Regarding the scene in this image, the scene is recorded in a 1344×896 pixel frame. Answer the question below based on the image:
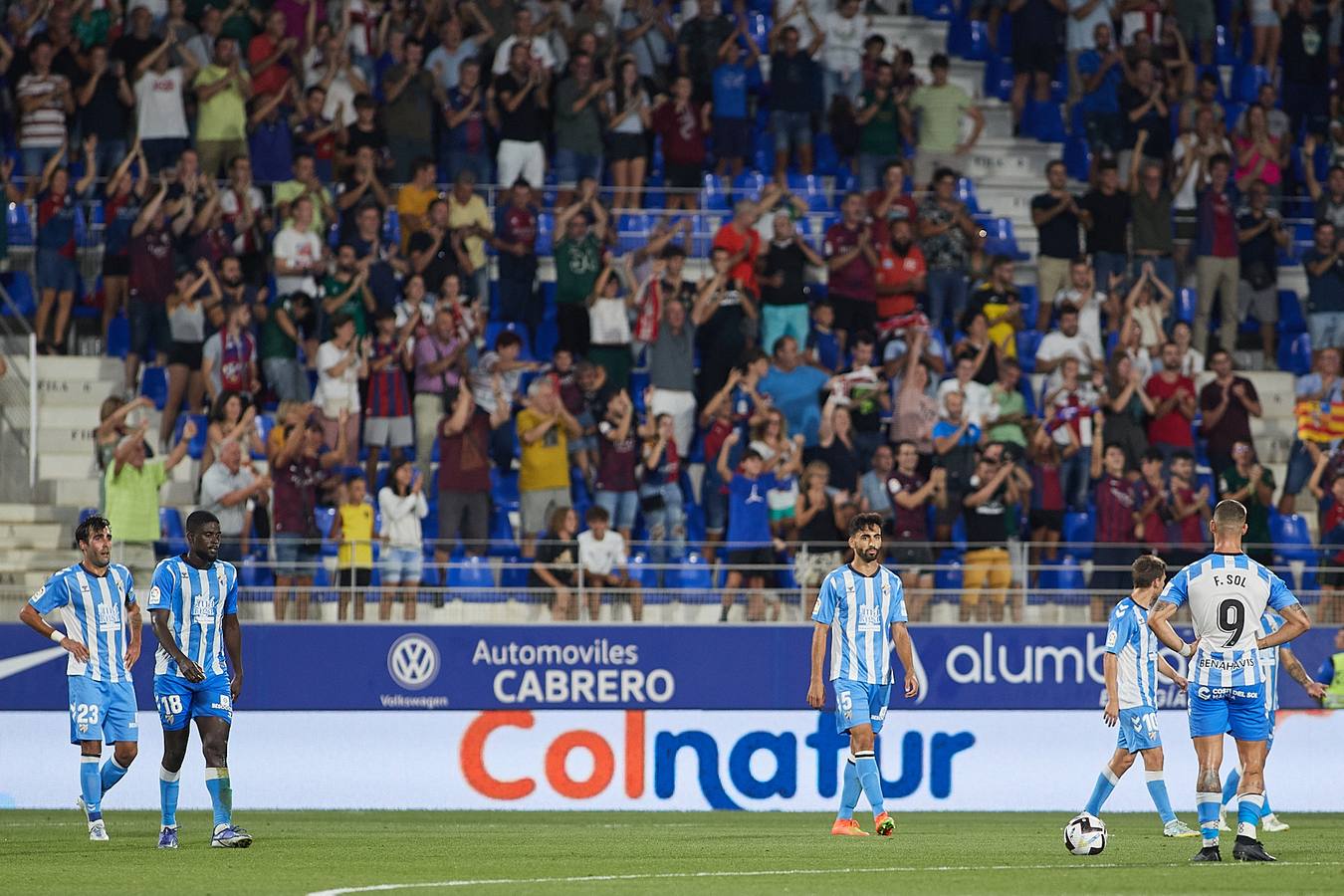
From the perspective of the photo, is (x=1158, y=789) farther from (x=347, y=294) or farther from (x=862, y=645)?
(x=347, y=294)

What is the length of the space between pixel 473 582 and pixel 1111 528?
6191 mm

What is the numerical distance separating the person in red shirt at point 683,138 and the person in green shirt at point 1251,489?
7100 mm

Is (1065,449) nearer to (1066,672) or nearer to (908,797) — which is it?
(1066,672)

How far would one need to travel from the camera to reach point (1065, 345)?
23.2 m

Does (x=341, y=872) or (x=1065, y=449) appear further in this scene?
(x=1065, y=449)

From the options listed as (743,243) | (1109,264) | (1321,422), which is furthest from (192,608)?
(1109,264)

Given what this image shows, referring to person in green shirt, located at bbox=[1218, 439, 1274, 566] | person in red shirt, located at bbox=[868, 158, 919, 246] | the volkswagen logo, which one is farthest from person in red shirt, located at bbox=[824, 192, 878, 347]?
the volkswagen logo

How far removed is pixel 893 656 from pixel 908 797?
4.23 ft

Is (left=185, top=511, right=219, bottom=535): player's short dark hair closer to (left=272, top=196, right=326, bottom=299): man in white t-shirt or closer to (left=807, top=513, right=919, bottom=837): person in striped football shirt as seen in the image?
(left=807, top=513, right=919, bottom=837): person in striped football shirt

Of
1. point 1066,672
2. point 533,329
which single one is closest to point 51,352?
point 533,329

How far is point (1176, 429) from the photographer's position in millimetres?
22312

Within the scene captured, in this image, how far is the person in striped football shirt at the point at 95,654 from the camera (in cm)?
1422

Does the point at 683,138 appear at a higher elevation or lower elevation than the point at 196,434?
higher

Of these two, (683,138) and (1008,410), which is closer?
(1008,410)
